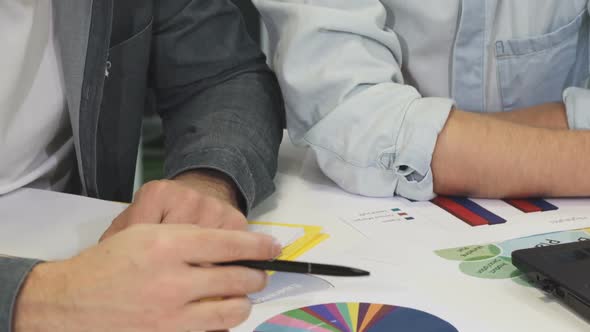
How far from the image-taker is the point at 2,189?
34.0 inches

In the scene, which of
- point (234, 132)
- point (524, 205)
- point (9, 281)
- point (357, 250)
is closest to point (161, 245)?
point (9, 281)

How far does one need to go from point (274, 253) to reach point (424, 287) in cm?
16

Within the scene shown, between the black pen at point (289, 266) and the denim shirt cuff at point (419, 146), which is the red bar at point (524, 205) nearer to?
the denim shirt cuff at point (419, 146)

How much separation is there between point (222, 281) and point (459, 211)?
14.9 inches

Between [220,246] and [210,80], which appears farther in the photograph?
[210,80]

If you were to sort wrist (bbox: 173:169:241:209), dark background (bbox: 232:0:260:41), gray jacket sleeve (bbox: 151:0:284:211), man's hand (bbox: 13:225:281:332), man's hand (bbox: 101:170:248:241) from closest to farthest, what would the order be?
man's hand (bbox: 13:225:281:332), man's hand (bbox: 101:170:248:241), wrist (bbox: 173:169:241:209), gray jacket sleeve (bbox: 151:0:284:211), dark background (bbox: 232:0:260:41)

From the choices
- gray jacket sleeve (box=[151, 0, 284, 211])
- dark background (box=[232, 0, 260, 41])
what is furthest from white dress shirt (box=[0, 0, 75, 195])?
dark background (box=[232, 0, 260, 41])

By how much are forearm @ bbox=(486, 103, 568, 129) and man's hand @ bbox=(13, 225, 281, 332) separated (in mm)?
555

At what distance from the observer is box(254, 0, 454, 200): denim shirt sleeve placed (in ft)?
2.75

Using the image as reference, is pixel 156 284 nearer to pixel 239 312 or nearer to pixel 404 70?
pixel 239 312

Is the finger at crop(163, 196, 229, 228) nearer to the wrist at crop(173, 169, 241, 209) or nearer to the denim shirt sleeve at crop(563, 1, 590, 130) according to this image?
the wrist at crop(173, 169, 241, 209)

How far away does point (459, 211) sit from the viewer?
32.1 inches

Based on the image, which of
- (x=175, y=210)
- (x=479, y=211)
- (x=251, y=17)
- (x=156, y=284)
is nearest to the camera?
(x=156, y=284)

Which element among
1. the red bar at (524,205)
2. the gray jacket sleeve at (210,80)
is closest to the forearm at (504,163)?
the red bar at (524,205)
